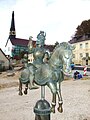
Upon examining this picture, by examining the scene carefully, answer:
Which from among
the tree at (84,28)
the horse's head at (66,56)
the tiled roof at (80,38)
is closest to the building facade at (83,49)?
the tiled roof at (80,38)

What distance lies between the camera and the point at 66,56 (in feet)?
10.7

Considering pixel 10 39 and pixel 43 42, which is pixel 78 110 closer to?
pixel 43 42

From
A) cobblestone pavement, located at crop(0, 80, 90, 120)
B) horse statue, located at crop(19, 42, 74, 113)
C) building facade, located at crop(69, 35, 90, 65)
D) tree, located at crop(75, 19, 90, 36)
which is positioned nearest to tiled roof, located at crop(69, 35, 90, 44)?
building facade, located at crop(69, 35, 90, 65)

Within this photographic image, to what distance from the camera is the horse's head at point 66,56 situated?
3.23 metres

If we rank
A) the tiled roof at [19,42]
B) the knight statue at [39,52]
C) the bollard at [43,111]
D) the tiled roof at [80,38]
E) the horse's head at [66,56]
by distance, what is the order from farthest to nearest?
the tiled roof at [19,42]
the tiled roof at [80,38]
the knight statue at [39,52]
the bollard at [43,111]
the horse's head at [66,56]

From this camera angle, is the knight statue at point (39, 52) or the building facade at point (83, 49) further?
the building facade at point (83, 49)

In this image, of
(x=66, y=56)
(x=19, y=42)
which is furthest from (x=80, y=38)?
(x=66, y=56)

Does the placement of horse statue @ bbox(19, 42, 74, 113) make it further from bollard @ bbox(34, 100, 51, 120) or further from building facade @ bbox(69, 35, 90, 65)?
building facade @ bbox(69, 35, 90, 65)

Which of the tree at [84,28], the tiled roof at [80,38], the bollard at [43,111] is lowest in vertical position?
the bollard at [43,111]

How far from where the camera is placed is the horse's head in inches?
127

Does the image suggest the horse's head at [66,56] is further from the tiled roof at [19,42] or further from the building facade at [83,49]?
the tiled roof at [19,42]

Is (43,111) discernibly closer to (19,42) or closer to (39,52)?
(39,52)

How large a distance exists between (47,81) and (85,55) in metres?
60.8

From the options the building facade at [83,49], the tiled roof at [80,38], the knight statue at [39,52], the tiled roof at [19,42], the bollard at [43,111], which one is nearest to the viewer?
the bollard at [43,111]
